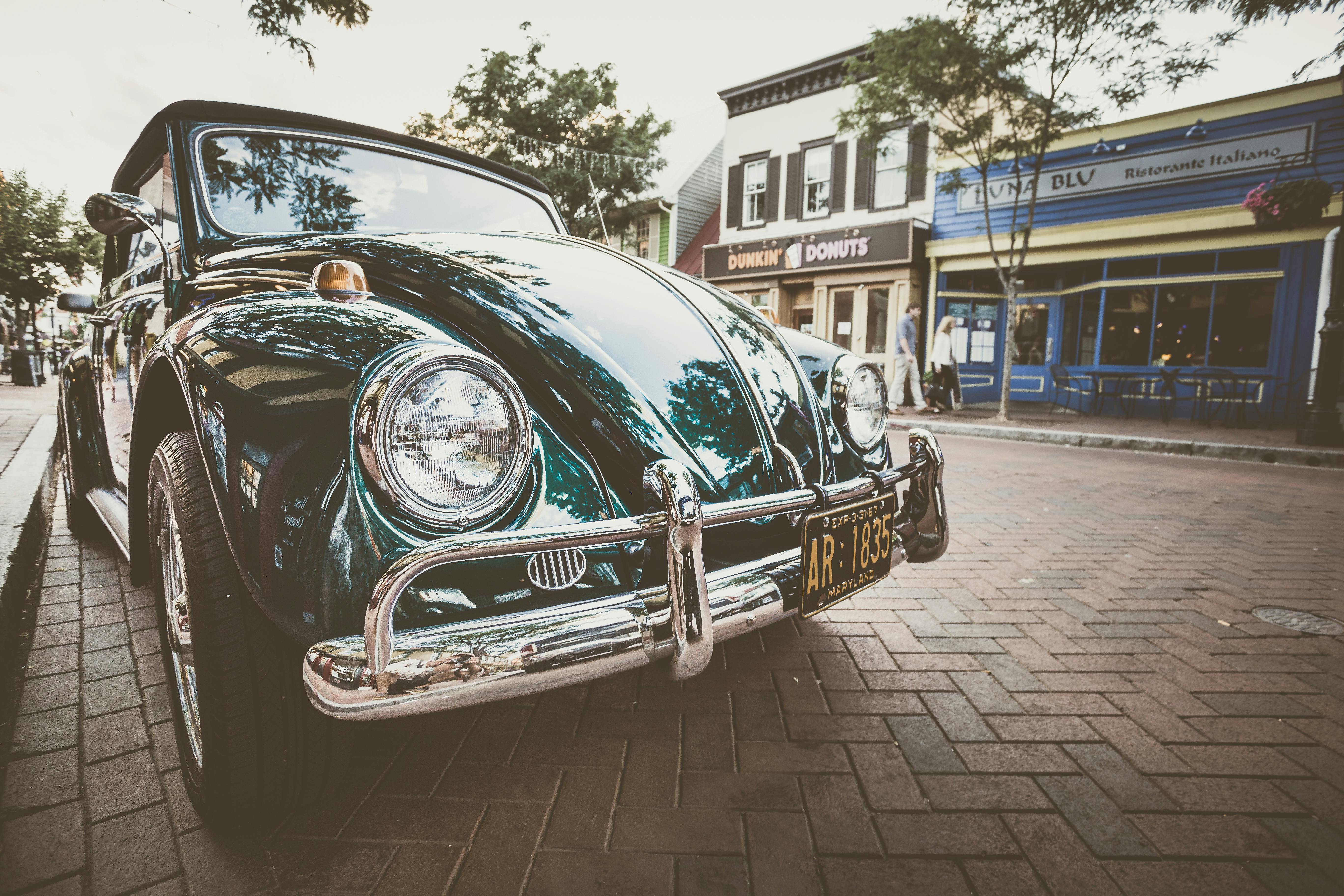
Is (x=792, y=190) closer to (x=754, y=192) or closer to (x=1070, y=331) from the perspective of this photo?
(x=754, y=192)

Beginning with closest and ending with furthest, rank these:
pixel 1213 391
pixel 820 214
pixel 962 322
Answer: pixel 1213 391 < pixel 962 322 < pixel 820 214

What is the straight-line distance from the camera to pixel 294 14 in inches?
218

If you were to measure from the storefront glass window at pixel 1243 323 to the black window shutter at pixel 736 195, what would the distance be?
33.2 ft

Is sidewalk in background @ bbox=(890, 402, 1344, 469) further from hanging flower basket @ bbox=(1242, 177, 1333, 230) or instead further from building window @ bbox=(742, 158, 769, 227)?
building window @ bbox=(742, 158, 769, 227)

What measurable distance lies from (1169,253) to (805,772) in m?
12.9

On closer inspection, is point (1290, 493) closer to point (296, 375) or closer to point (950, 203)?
point (296, 375)

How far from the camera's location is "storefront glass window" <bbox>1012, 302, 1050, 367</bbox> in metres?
13.3

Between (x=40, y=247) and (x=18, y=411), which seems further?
(x=40, y=247)

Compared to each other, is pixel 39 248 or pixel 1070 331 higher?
pixel 39 248

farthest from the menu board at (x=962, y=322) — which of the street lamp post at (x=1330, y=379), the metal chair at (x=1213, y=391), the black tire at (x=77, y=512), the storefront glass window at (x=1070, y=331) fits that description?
the black tire at (x=77, y=512)

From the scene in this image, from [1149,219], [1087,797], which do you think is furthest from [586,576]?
[1149,219]

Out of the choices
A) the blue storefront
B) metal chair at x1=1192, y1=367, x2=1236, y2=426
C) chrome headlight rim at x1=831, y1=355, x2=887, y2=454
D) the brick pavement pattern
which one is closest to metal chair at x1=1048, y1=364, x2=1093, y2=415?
the blue storefront

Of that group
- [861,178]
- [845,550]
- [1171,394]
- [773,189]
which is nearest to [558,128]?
[773,189]

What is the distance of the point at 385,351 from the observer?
1.27m
